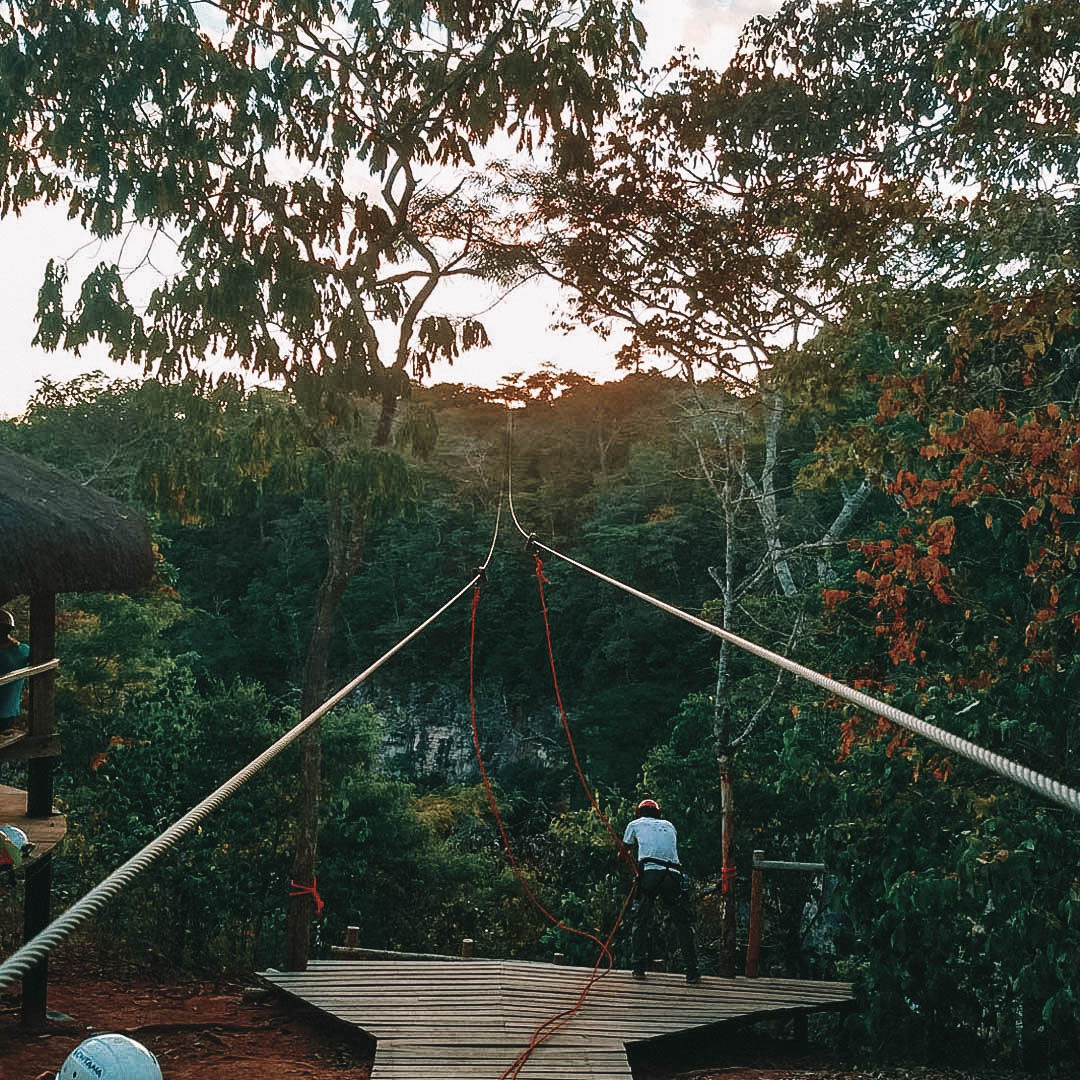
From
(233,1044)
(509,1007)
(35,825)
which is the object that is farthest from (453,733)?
(35,825)

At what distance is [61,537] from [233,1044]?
10.5ft

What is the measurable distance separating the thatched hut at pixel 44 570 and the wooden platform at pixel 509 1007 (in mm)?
1791

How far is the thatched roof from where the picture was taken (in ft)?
17.2

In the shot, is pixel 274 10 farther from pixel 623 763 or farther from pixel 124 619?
pixel 623 763

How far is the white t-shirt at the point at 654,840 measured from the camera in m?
7.17

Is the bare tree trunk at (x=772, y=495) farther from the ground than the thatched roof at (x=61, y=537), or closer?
farther from the ground

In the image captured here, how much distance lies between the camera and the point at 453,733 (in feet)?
106

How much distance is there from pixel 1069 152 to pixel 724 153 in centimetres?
493

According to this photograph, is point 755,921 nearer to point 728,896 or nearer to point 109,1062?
point 728,896

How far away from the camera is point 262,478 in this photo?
1018 cm

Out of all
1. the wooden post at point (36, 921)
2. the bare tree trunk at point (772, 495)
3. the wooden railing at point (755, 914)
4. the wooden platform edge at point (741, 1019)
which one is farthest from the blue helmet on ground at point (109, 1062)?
the bare tree trunk at point (772, 495)

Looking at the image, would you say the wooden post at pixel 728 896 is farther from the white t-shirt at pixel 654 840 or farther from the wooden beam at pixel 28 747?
the wooden beam at pixel 28 747

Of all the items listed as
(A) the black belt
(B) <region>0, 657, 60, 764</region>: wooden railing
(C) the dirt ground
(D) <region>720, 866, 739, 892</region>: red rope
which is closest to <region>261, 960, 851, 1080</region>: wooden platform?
(C) the dirt ground

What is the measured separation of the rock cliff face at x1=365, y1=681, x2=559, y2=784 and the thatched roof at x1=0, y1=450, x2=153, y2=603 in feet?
79.4
